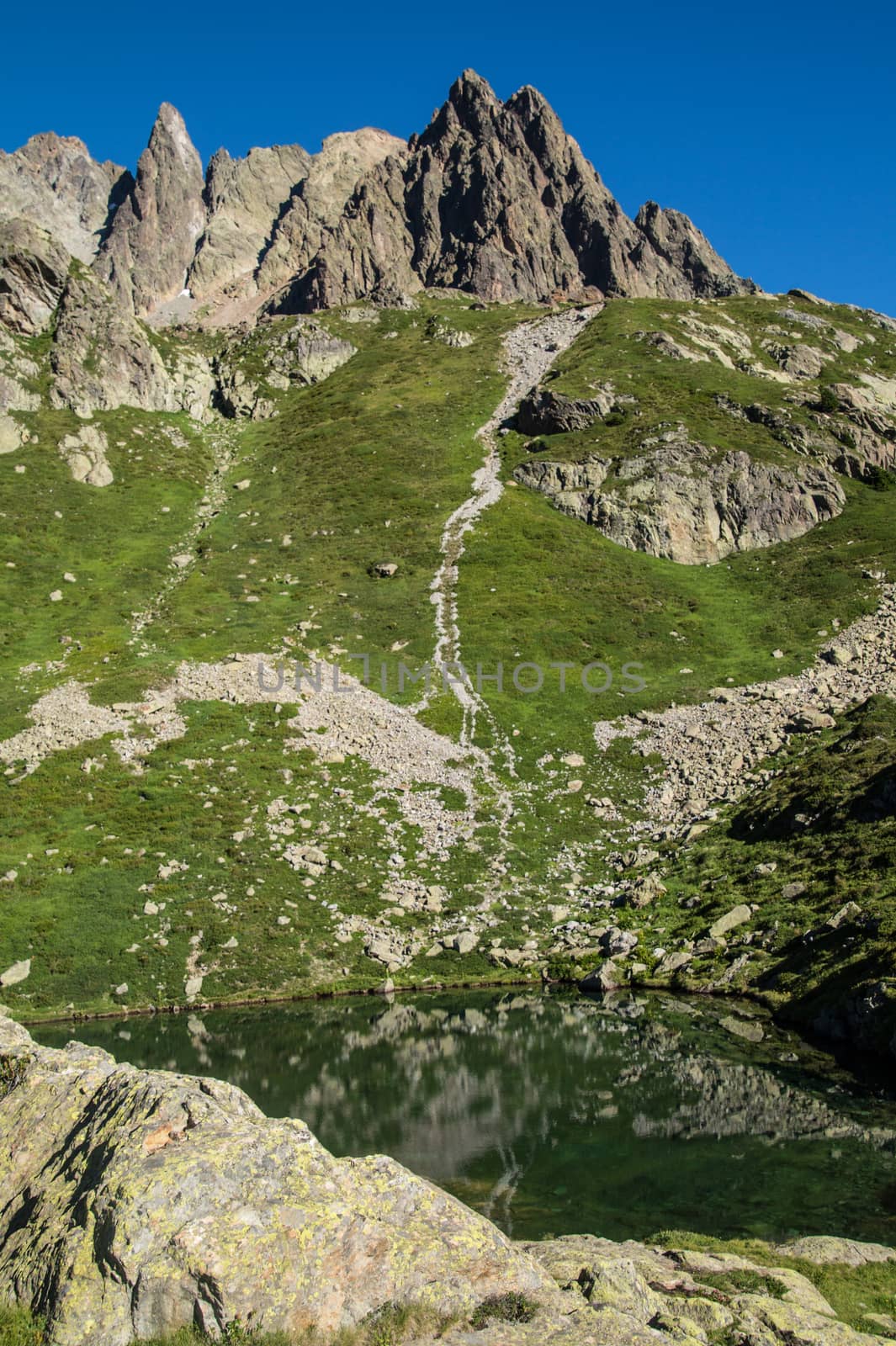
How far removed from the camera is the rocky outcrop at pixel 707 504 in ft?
319

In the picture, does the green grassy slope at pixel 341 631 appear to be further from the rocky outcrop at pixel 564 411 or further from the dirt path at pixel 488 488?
the rocky outcrop at pixel 564 411

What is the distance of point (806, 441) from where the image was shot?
10656 centimetres

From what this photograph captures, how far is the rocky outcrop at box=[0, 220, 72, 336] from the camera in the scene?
122 meters

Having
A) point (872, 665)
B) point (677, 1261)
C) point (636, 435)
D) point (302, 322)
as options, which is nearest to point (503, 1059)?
point (677, 1261)

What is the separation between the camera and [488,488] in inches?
4245

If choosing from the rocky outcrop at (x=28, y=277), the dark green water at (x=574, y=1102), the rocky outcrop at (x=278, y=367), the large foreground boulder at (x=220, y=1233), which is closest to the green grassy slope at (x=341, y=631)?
the rocky outcrop at (x=278, y=367)

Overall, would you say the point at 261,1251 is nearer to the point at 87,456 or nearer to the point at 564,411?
the point at 87,456

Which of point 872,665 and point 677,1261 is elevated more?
point 872,665

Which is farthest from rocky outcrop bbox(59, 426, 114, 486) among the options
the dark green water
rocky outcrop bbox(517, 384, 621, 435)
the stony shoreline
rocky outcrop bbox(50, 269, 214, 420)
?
the stony shoreline

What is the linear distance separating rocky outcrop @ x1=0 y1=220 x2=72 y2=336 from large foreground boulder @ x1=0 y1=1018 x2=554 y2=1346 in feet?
443

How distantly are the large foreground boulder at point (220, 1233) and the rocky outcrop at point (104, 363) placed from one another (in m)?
122

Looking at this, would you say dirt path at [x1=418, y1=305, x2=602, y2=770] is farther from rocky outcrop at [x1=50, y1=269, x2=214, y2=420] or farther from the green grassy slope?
rocky outcrop at [x1=50, y1=269, x2=214, y2=420]

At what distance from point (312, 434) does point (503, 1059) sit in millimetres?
110316

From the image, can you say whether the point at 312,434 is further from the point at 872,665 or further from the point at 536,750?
the point at 872,665
